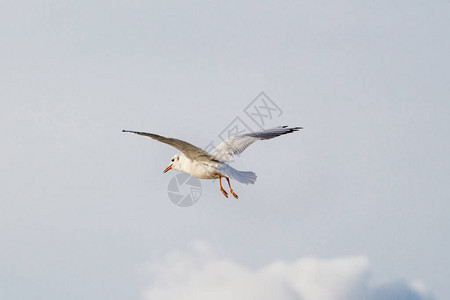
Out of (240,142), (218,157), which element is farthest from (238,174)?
(240,142)

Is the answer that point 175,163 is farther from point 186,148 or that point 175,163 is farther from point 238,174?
point 238,174

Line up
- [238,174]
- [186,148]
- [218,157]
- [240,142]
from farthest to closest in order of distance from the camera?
1. [240,142]
2. [218,157]
3. [238,174]
4. [186,148]

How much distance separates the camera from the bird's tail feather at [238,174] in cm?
1393

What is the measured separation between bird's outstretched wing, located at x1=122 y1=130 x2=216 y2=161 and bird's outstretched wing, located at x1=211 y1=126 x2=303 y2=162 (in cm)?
30

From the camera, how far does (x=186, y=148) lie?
14.1 metres

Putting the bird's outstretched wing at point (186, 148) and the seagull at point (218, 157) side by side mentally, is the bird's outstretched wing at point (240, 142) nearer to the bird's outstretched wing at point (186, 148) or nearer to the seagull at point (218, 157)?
the seagull at point (218, 157)

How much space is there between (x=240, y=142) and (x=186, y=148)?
5.24ft

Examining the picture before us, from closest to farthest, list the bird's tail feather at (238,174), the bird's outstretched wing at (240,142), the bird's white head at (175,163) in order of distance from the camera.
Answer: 1. the bird's tail feather at (238,174)
2. the bird's outstretched wing at (240,142)
3. the bird's white head at (175,163)

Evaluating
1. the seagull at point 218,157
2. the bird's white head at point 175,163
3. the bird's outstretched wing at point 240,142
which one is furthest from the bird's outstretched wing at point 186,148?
the bird's white head at point 175,163

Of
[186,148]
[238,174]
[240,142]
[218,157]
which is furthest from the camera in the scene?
[240,142]

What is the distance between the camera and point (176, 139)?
1329 centimetres

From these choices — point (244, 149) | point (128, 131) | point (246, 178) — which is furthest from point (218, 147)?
point (128, 131)

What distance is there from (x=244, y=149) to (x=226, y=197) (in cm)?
123

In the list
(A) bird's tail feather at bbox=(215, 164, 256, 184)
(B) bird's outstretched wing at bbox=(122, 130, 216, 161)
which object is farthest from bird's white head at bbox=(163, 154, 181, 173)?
(A) bird's tail feather at bbox=(215, 164, 256, 184)
